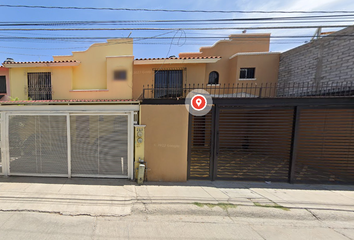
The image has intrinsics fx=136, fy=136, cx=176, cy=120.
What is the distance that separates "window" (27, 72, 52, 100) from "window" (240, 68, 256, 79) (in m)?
12.0

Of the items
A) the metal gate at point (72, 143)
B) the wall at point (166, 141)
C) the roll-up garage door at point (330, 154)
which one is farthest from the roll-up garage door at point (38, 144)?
the roll-up garage door at point (330, 154)

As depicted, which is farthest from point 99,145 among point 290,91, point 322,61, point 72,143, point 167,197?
point 322,61

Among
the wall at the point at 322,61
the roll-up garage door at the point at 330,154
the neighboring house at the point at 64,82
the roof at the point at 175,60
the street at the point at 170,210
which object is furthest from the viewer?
the neighboring house at the point at 64,82

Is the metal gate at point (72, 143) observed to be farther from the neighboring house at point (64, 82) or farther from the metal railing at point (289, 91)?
the neighboring house at point (64, 82)

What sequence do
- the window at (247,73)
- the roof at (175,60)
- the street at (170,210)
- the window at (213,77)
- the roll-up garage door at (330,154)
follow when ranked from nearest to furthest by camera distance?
the street at (170,210)
the roll-up garage door at (330,154)
the roof at (175,60)
the window at (247,73)
the window at (213,77)

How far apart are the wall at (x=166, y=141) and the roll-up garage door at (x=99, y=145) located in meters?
0.74

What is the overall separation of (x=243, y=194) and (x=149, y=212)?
2481 mm

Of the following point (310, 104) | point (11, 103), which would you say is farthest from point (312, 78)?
point (11, 103)

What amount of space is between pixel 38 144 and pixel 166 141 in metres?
4.05

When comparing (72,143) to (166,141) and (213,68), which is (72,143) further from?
(213,68)

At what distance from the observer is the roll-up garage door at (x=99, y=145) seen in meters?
4.21

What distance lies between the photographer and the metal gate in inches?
166

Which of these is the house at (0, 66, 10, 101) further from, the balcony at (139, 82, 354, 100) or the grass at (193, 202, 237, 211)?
the grass at (193, 202, 237, 211)

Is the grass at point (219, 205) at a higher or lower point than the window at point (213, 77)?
lower
